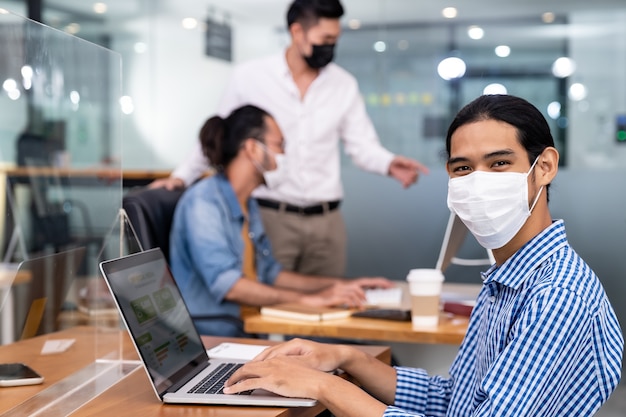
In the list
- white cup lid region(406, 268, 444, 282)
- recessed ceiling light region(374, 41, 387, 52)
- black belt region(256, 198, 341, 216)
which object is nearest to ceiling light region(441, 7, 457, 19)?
recessed ceiling light region(374, 41, 387, 52)

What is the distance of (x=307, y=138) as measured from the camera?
161 inches

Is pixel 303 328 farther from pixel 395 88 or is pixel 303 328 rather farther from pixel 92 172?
pixel 395 88

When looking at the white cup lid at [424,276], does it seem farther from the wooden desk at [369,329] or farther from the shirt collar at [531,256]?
the shirt collar at [531,256]

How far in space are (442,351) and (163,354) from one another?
5.21ft

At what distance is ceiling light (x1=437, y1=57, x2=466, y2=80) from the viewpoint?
5.25 metres

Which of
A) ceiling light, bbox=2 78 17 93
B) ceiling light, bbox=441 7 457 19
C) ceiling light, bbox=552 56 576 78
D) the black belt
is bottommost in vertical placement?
the black belt

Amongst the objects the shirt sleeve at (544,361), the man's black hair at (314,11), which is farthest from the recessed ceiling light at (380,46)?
the shirt sleeve at (544,361)

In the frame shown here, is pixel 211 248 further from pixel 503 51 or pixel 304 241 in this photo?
pixel 503 51

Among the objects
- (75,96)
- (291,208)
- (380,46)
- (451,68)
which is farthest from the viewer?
(380,46)

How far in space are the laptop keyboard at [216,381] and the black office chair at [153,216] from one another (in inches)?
35.2

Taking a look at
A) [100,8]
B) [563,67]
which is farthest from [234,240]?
[100,8]

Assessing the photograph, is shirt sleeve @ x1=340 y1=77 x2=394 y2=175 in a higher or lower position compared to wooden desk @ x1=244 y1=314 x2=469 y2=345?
higher

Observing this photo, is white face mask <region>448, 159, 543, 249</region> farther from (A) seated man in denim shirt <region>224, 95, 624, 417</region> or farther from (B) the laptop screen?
(B) the laptop screen

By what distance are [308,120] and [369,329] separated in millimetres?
1840
